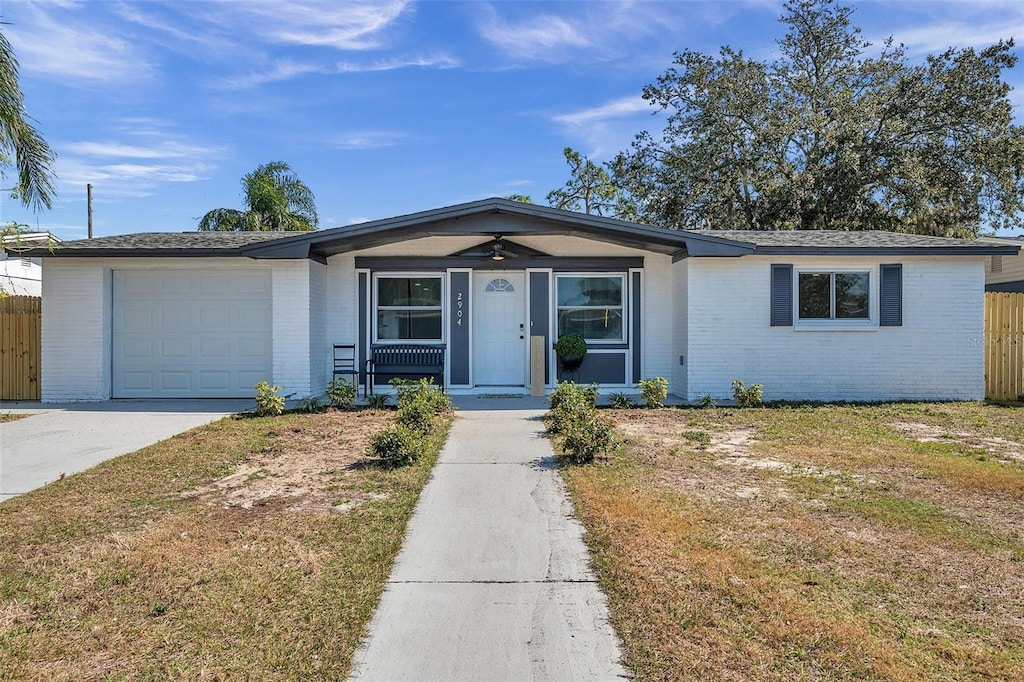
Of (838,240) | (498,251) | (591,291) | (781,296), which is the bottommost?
(781,296)

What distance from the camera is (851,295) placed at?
12.6 m

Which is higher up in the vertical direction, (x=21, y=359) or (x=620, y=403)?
(x=21, y=359)

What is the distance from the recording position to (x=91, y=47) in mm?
12445

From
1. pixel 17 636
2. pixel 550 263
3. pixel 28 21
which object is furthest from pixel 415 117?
pixel 17 636

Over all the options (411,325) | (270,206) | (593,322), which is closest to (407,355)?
(411,325)

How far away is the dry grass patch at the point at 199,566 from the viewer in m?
3.23

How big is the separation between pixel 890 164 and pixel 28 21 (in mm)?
23684

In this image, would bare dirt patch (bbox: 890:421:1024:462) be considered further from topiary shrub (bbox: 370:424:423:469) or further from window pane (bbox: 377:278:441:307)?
window pane (bbox: 377:278:441:307)

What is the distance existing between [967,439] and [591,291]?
692 centimetres

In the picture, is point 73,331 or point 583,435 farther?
point 73,331

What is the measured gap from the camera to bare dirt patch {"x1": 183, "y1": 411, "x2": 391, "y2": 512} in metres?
5.85

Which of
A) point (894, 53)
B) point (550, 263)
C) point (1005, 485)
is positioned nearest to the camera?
point (1005, 485)

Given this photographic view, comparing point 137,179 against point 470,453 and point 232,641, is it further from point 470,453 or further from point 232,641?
point 232,641

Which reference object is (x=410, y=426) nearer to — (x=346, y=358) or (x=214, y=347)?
(x=346, y=358)
